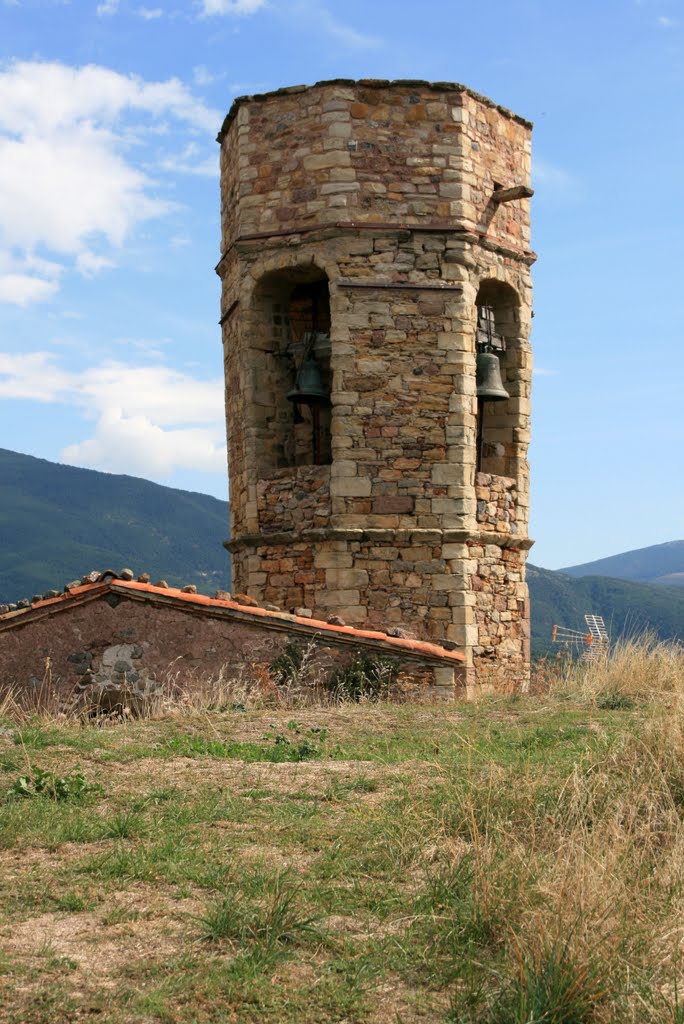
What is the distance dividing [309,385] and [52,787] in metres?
8.15

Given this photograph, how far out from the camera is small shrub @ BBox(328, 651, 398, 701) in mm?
11398

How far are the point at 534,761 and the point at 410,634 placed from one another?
6116mm

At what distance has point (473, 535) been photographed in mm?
13758

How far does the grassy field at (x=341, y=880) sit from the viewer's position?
4.12m

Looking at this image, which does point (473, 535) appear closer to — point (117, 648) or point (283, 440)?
point (283, 440)

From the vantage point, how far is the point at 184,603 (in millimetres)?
11219

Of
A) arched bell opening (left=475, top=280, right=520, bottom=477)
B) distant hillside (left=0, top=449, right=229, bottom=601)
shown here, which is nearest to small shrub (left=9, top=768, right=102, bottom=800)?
arched bell opening (left=475, top=280, right=520, bottom=477)

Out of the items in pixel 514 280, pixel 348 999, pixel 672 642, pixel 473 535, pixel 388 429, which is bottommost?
pixel 348 999

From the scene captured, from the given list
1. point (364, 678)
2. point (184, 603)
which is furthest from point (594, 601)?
point (184, 603)

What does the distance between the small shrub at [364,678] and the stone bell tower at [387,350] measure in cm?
178

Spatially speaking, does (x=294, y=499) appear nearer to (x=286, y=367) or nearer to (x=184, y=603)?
(x=286, y=367)

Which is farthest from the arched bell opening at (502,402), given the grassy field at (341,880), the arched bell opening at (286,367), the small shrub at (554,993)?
the small shrub at (554,993)

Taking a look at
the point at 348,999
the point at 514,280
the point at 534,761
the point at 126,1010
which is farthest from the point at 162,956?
the point at 514,280

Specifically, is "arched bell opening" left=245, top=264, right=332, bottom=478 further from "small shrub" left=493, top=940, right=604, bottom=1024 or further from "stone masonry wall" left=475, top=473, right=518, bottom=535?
"small shrub" left=493, top=940, right=604, bottom=1024
